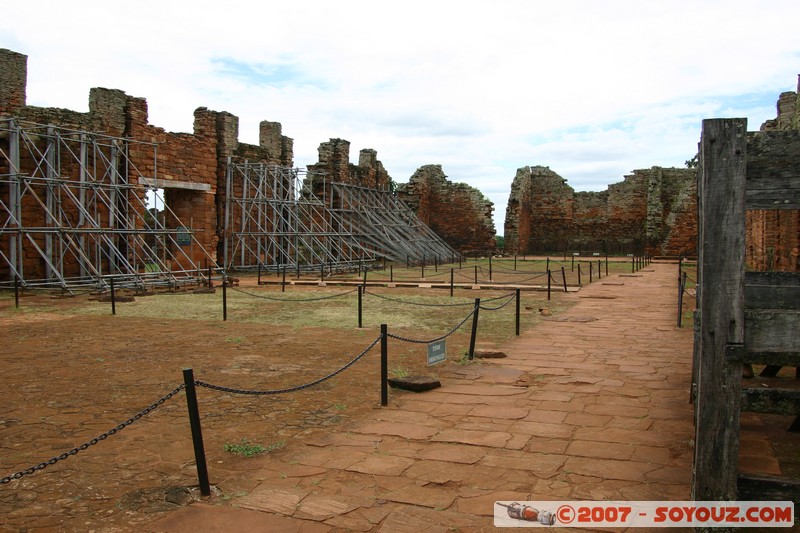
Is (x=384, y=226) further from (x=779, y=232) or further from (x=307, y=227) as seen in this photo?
(x=779, y=232)

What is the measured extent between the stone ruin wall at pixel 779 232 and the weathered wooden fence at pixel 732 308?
6.91 meters

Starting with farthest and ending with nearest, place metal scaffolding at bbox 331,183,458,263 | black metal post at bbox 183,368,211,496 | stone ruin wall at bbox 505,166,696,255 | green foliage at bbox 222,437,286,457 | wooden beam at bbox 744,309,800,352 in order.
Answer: stone ruin wall at bbox 505,166,696,255 → metal scaffolding at bbox 331,183,458,263 → green foliage at bbox 222,437,286,457 → black metal post at bbox 183,368,211,496 → wooden beam at bbox 744,309,800,352

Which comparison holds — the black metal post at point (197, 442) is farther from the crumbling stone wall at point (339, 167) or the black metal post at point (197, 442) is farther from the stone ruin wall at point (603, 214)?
the stone ruin wall at point (603, 214)

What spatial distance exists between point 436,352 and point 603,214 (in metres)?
32.4

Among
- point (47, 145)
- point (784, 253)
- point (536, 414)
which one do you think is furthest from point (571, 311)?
point (47, 145)

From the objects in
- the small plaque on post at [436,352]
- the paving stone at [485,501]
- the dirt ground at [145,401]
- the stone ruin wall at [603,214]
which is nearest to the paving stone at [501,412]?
the dirt ground at [145,401]

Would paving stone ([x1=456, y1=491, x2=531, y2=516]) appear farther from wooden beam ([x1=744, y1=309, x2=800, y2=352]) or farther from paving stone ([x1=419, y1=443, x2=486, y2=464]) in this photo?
wooden beam ([x1=744, y1=309, x2=800, y2=352])

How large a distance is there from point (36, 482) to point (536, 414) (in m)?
3.90

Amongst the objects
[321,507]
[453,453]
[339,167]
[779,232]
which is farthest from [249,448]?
[339,167]

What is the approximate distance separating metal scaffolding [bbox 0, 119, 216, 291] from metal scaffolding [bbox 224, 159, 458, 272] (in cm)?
466

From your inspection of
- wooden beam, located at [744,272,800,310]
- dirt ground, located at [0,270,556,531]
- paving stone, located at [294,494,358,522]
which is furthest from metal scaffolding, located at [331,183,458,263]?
paving stone, located at [294,494,358,522]

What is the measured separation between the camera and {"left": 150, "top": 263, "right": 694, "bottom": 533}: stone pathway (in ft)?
12.9

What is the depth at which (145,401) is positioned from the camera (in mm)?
6566

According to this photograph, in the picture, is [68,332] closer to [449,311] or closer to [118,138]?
[449,311]
